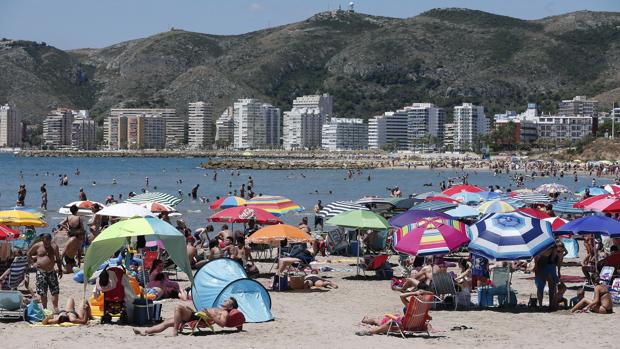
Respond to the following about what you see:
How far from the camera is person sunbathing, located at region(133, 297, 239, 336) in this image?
11266 millimetres

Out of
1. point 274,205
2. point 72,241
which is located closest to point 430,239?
point 72,241

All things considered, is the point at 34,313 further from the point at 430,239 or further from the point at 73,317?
the point at 430,239

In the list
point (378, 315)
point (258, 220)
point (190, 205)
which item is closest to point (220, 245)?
point (258, 220)

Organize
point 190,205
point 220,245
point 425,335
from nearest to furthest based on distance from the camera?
point 425,335 → point 220,245 → point 190,205

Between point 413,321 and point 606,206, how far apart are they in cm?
903

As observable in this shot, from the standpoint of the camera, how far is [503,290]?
1403 cm

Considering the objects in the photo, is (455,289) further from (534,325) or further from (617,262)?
(617,262)

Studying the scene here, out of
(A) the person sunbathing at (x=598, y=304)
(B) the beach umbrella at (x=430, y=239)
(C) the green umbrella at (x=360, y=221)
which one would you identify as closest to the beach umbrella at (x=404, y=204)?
(C) the green umbrella at (x=360, y=221)

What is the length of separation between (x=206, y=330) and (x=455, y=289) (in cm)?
402

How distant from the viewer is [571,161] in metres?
111

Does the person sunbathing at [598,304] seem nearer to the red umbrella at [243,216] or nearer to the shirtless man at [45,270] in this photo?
the shirtless man at [45,270]

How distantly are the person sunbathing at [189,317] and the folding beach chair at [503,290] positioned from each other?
4.30 m

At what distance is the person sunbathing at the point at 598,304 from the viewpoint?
1312 cm

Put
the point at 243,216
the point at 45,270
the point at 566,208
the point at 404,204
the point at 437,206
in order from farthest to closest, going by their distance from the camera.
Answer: the point at 404,204 < the point at 566,208 < the point at 437,206 < the point at 243,216 < the point at 45,270
